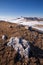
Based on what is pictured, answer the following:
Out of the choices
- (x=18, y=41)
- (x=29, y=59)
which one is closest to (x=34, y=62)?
(x=29, y=59)

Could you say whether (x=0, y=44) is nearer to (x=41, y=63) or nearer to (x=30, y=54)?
(x=30, y=54)

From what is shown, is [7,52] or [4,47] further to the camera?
[4,47]

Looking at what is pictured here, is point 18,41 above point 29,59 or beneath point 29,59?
above

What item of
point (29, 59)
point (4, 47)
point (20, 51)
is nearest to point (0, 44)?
point (4, 47)

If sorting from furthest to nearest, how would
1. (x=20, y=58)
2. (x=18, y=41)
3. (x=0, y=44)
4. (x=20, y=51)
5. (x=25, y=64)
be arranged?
1. (x=0, y=44)
2. (x=18, y=41)
3. (x=20, y=51)
4. (x=20, y=58)
5. (x=25, y=64)

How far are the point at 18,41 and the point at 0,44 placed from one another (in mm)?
4275

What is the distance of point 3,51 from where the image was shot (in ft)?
67.3

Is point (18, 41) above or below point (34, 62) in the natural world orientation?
above

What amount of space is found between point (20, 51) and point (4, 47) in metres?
3.96

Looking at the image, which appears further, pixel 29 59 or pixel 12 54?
pixel 12 54

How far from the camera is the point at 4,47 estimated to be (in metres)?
21.9

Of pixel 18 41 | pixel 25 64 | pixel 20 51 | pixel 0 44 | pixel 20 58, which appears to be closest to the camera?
pixel 25 64

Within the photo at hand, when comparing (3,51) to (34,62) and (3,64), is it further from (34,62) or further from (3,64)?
(34,62)

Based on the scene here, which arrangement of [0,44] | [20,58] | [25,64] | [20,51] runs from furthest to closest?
[0,44] → [20,51] → [20,58] → [25,64]
